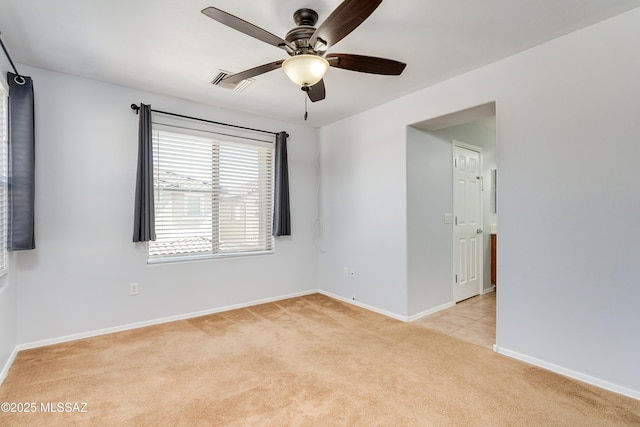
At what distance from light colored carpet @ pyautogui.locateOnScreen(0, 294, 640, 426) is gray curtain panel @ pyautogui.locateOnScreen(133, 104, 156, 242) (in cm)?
102

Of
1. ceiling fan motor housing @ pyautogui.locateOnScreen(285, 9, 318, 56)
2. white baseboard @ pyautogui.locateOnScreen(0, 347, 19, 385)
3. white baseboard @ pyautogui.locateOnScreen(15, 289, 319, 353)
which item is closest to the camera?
ceiling fan motor housing @ pyautogui.locateOnScreen(285, 9, 318, 56)

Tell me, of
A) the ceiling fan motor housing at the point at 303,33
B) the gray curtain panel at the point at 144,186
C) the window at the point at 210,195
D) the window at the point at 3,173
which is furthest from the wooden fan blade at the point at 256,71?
the window at the point at 3,173

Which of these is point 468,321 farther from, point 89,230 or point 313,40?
point 89,230

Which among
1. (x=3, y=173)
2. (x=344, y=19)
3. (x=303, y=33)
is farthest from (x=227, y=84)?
(x=3, y=173)

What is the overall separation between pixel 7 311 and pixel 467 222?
483 cm

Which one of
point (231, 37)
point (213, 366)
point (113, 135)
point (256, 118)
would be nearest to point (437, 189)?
point (256, 118)

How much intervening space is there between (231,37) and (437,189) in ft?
9.01

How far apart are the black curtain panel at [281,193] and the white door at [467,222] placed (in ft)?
7.19

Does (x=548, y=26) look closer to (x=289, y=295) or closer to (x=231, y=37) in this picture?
(x=231, y=37)

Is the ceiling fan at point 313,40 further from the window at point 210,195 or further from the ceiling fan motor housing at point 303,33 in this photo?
the window at point 210,195

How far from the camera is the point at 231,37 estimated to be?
2322 mm

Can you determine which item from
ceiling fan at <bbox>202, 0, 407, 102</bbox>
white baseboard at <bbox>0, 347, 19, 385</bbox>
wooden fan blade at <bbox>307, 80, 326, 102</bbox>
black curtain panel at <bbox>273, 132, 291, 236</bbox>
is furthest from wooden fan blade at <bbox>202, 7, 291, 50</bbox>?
white baseboard at <bbox>0, 347, 19, 385</bbox>

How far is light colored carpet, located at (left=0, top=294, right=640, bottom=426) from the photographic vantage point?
183 centimetres

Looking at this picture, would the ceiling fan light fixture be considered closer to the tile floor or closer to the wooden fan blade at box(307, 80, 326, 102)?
the wooden fan blade at box(307, 80, 326, 102)
